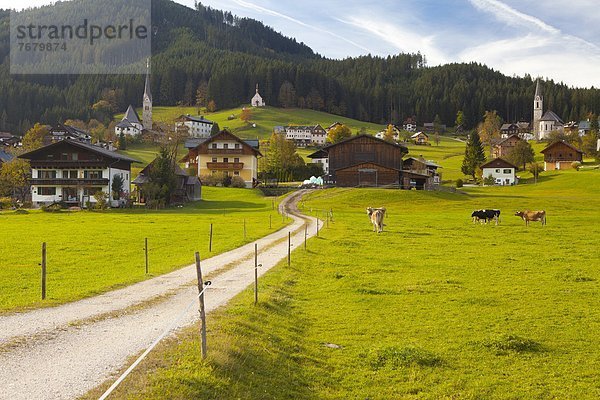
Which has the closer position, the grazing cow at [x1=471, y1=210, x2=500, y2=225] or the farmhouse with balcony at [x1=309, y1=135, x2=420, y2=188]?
the grazing cow at [x1=471, y1=210, x2=500, y2=225]

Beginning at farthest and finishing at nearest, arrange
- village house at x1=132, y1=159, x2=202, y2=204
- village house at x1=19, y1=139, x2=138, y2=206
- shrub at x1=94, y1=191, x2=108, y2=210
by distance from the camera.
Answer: village house at x1=132, y1=159, x2=202, y2=204 < village house at x1=19, y1=139, x2=138, y2=206 < shrub at x1=94, y1=191, x2=108, y2=210

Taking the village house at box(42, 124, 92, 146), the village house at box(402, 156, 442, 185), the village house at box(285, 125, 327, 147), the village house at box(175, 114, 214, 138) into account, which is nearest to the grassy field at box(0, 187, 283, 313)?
the village house at box(402, 156, 442, 185)

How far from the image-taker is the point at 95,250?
3081 cm

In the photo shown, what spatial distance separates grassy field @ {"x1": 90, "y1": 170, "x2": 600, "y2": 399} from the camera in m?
9.45

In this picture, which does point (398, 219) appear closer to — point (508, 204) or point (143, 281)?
point (508, 204)

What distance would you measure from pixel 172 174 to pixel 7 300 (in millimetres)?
60730

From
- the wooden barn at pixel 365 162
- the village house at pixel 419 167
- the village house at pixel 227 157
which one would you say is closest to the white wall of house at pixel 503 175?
the village house at pixel 419 167

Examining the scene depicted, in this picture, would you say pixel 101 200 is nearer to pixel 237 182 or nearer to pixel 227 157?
pixel 237 182

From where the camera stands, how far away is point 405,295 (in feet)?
56.7

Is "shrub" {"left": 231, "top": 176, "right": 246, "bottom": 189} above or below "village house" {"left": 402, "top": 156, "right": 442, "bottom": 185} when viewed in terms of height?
below

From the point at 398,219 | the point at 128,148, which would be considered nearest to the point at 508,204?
the point at 398,219

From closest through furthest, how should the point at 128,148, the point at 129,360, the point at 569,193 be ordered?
the point at 129,360, the point at 569,193, the point at 128,148

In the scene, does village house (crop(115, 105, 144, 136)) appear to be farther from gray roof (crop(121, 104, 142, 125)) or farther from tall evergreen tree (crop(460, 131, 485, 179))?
tall evergreen tree (crop(460, 131, 485, 179))

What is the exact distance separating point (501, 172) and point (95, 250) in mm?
92704
